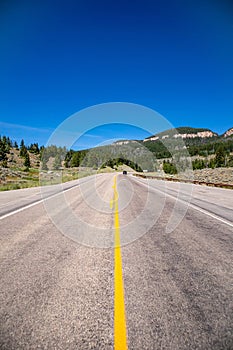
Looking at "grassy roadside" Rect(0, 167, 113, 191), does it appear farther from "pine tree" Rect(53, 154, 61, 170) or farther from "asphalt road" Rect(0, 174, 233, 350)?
"pine tree" Rect(53, 154, 61, 170)

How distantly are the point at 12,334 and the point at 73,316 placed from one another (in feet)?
2.16

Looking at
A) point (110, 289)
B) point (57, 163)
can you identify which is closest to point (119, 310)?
point (110, 289)

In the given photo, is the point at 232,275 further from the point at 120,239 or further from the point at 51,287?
the point at 51,287

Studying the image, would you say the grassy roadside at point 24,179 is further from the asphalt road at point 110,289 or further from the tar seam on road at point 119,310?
the tar seam on road at point 119,310

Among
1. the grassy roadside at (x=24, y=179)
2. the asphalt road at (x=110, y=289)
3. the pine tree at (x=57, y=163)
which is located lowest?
the grassy roadside at (x=24, y=179)

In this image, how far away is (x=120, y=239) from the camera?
16.7 feet

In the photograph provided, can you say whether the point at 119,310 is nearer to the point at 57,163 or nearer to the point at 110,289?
the point at 110,289

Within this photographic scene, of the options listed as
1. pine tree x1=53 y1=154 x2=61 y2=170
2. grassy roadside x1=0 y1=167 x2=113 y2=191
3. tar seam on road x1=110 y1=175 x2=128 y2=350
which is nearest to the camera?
tar seam on road x1=110 y1=175 x2=128 y2=350

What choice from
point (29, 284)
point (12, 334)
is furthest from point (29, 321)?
point (29, 284)

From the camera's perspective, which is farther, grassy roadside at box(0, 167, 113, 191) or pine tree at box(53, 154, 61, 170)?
pine tree at box(53, 154, 61, 170)

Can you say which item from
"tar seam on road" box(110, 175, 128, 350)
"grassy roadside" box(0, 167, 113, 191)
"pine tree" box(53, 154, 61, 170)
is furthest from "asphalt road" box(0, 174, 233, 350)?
"pine tree" box(53, 154, 61, 170)

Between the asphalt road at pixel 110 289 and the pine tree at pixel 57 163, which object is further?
the pine tree at pixel 57 163

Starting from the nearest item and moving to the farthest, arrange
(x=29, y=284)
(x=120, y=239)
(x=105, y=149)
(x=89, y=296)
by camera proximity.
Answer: (x=89, y=296), (x=29, y=284), (x=120, y=239), (x=105, y=149)

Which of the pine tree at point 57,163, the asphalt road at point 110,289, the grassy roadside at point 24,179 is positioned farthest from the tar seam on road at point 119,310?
the pine tree at point 57,163
